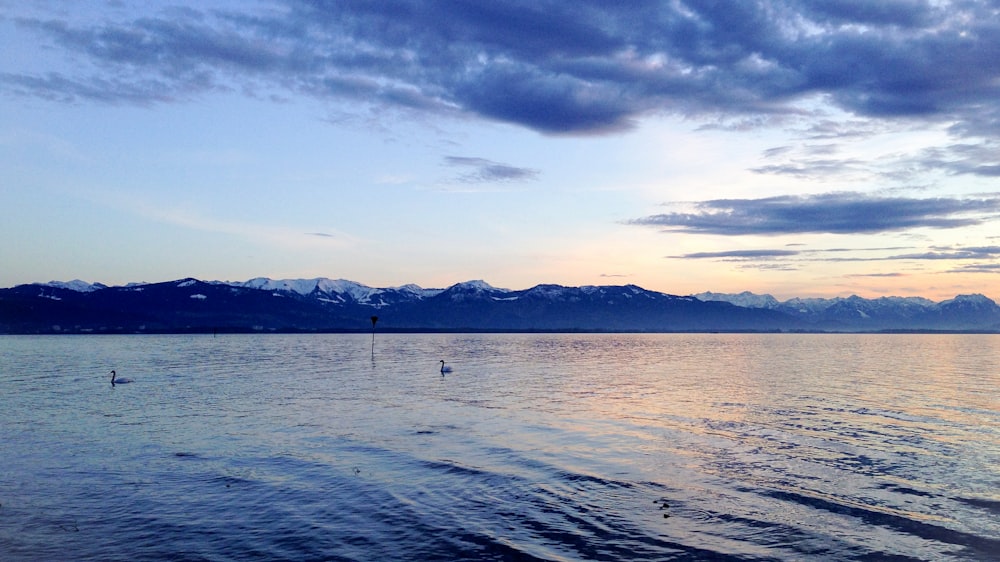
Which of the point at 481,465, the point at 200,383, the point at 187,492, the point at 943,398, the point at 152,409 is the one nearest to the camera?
the point at 187,492

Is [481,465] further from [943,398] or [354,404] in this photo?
[943,398]

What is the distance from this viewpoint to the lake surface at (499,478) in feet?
61.6

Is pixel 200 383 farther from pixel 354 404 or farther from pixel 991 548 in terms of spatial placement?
pixel 991 548

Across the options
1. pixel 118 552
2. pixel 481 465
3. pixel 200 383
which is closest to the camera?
pixel 118 552

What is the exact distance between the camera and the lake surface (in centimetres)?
1877

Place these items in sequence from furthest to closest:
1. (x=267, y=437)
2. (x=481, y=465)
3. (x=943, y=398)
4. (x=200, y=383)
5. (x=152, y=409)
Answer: (x=200, y=383)
(x=943, y=398)
(x=152, y=409)
(x=267, y=437)
(x=481, y=465)

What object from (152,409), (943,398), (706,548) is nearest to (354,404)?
(152,409)

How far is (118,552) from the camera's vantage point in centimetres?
1809

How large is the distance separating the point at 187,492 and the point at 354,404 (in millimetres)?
25130

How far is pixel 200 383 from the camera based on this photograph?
66.2 m

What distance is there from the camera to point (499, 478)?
26.3m

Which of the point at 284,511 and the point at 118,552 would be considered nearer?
the point at 118,552

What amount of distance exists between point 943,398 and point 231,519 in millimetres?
54676

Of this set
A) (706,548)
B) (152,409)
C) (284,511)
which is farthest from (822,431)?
(152,409)
